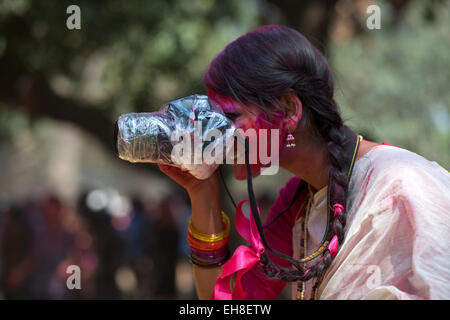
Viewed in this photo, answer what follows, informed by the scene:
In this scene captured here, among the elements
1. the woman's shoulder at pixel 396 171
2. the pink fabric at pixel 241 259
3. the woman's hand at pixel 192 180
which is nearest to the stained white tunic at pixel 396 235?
the woman's shoulder at pixel 396 171

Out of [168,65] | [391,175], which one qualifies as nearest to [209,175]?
[391,175]

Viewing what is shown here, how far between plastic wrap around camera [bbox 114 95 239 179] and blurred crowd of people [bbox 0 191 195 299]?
5373 millimetres

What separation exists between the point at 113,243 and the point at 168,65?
4.23 m

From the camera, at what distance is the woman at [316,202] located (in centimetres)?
135

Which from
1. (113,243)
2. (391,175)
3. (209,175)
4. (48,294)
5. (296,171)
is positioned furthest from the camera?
(113,243)

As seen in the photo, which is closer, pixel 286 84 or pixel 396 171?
pixel 396 171

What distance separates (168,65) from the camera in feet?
20.1

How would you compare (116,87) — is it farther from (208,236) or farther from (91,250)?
(208,236)

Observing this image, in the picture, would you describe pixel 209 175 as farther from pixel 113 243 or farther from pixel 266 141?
pixel 113 243

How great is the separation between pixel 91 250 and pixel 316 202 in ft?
25.0

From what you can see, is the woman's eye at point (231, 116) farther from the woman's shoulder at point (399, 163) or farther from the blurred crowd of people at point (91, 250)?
the blurred crowd of people at point (91, 250)

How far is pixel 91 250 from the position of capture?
8.82 m

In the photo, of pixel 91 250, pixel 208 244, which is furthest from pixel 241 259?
pixel 91 250

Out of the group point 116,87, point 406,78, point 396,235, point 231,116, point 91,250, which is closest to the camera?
point 396,235
